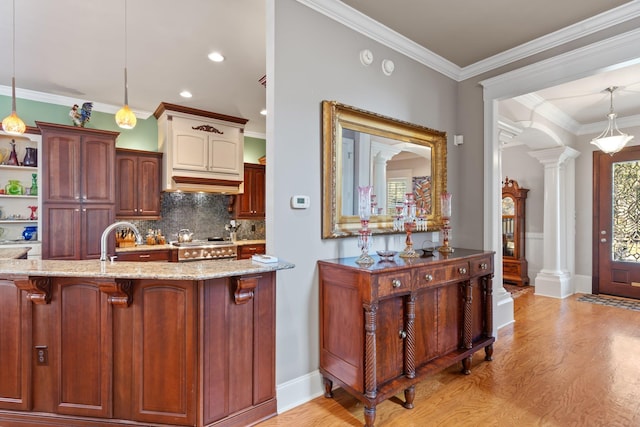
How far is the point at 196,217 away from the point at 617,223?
6927 millimetres

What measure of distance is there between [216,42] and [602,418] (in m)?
4.15

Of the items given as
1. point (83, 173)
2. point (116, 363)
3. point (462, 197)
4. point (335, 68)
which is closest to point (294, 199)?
point (335, 68)

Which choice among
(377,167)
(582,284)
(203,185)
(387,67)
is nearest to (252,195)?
(203,185)

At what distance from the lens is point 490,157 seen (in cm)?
324

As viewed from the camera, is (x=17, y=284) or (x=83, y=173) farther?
(x=83, y=173)

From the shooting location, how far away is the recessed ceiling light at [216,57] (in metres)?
3.16

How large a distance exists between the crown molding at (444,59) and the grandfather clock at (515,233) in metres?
3.07

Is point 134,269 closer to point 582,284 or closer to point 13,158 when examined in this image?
point 13,158

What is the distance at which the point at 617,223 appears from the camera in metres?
5.00

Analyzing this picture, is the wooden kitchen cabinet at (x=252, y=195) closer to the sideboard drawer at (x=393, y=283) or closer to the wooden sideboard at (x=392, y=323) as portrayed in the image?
the wooden sideboard at (x=392, y=323)

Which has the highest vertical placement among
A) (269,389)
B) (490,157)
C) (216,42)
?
(216,42)

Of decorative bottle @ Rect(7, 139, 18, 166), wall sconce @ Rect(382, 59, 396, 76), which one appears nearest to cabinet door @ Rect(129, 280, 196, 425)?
wall sconce @ Rect(382, 59, 396, 76)

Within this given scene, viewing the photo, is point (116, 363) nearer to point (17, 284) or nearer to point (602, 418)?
point (17, 284)

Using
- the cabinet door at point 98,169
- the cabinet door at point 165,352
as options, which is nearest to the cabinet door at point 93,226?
the cabinet door at point 98,169
